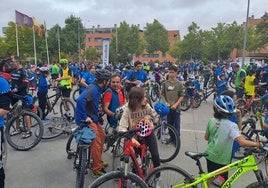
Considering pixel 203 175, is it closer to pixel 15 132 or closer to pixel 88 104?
pixel 88 104

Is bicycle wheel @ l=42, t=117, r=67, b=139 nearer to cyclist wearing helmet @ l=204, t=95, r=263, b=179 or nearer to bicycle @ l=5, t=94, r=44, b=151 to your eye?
bicycle @ l=5, t=94, r=44, b=151

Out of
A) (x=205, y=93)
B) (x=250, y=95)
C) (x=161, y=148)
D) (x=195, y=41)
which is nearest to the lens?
(x=161, y=148)

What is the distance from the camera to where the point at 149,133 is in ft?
10.8

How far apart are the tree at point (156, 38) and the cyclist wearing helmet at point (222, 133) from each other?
4853 cm

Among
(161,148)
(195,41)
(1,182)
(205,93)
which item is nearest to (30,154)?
(1,182)

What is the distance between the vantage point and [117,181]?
2607 millimetres

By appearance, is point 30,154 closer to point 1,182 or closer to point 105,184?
point 1,182

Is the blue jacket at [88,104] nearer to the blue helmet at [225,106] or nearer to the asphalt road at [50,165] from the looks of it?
the asphalt road at [50,165]

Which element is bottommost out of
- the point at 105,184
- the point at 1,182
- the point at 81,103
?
the point at 1,182

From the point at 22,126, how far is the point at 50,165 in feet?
4.09

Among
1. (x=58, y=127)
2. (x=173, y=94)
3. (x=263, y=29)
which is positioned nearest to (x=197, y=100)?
(x=173, y=94)

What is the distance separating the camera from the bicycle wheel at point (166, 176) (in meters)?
2.88

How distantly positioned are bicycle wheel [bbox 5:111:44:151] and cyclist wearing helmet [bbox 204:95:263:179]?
3509 mm

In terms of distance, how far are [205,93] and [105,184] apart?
8.85 meters
